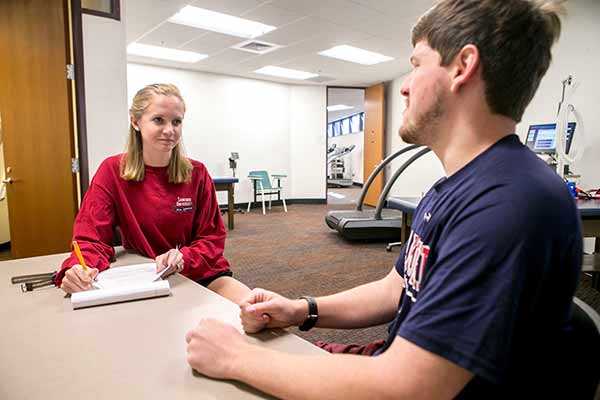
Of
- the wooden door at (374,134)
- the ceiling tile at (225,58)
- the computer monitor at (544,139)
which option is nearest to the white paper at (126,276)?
the computer monitor at (544,139)

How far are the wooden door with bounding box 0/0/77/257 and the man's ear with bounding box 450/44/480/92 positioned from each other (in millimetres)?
2486

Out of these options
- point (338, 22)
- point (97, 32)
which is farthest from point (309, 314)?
point (338, 22)

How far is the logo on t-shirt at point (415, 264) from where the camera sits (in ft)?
2.21

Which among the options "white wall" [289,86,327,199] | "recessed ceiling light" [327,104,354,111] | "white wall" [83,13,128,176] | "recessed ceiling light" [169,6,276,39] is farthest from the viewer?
"recessed ceiling light" [327,104,354,111]

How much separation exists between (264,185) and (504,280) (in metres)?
6.92

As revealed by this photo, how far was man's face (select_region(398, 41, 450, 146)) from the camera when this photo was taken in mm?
659

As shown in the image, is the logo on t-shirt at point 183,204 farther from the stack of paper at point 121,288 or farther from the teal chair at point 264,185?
the teal chair at point 264,185

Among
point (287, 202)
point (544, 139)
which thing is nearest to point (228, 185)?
point (287, 202)

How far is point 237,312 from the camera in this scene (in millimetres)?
923

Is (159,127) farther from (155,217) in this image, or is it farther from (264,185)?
(264,185)

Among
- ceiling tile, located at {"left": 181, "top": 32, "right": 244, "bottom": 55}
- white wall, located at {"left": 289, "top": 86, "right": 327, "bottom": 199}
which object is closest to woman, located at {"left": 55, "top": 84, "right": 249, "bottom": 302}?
ceiling tile, located at {"left": 181, "top": 32, "right": 244, "bottom": 55}

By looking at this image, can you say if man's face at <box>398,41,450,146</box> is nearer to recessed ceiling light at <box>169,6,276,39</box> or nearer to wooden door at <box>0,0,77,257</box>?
wooden door at <box>0,0,77,257</box>

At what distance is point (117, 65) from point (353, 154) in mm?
11129

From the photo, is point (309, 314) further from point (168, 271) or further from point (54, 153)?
point (54, 153)
